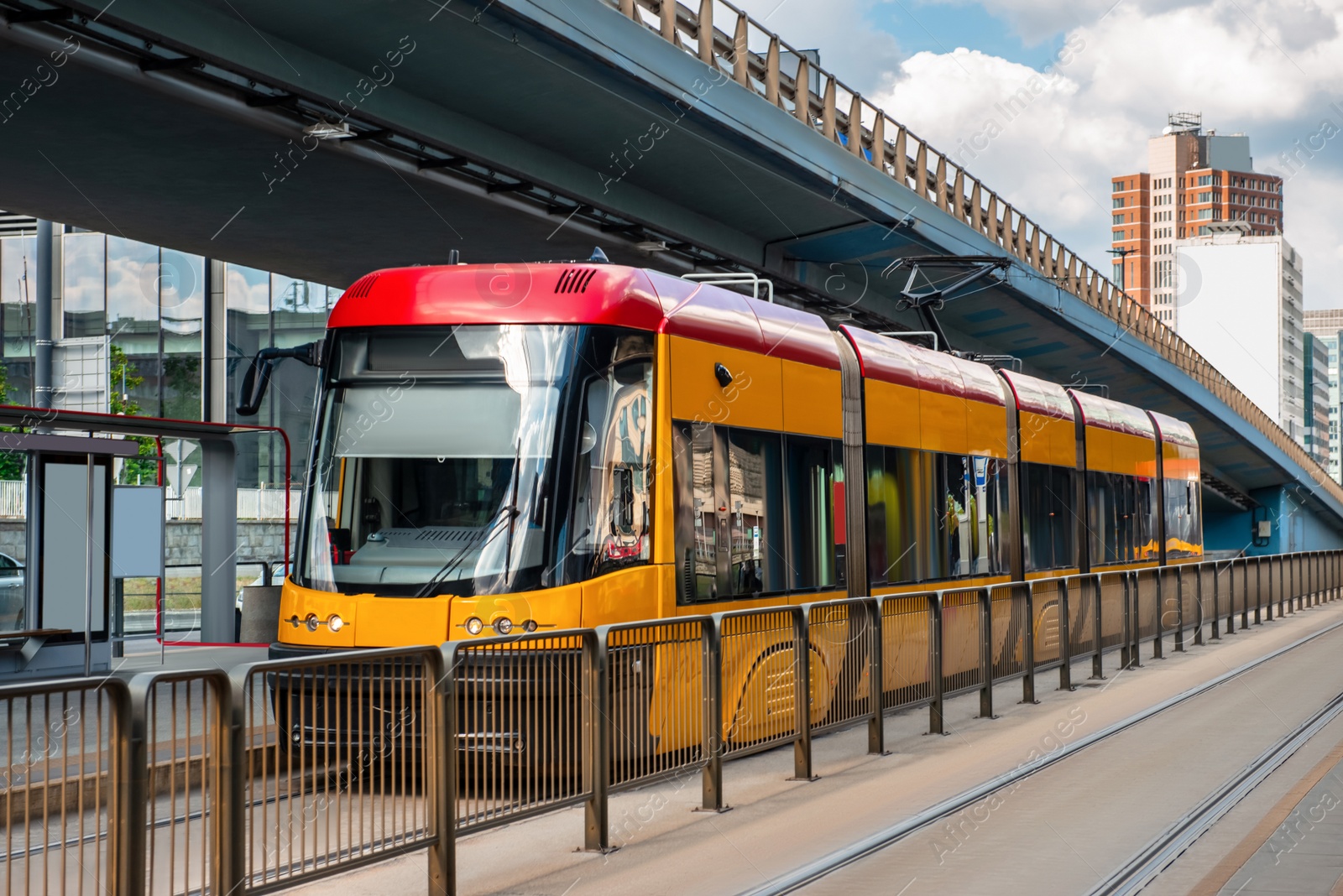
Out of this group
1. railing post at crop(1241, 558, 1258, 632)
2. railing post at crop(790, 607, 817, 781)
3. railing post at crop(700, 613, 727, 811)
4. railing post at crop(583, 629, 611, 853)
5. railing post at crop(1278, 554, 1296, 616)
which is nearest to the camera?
railing post at crop(583, 629, 611, 853)

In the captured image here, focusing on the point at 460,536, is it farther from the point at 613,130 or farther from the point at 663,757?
the point at 613,130

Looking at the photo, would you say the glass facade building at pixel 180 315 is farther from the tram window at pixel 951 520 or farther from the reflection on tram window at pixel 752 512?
the reflection on tram window at pixel 752 512

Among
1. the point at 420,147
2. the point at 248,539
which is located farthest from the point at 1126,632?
the point at 248,539

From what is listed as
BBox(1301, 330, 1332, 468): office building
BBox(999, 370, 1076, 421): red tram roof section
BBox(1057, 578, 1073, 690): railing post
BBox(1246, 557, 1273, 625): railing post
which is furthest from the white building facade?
BBox(1057, 578, 1073, 690): railing post

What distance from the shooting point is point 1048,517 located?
19531 millimetres

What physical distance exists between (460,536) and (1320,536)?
248ft

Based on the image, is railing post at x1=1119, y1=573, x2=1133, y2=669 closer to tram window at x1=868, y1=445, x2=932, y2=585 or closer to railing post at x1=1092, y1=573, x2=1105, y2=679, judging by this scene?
railing post at x1=1092, y1=573, x2=1105, y2=679

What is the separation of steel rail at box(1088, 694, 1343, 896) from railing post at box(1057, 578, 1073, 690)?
3.46 metres

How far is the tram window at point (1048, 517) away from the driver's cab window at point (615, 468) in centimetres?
934

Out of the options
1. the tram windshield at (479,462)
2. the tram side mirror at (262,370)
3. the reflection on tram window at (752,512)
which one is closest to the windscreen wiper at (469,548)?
the tram windshield at (479,462)

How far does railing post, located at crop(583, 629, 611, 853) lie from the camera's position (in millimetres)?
7746

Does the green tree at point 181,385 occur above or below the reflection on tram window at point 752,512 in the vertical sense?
above

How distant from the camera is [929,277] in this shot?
102ft

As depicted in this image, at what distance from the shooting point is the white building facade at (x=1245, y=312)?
436 feet
